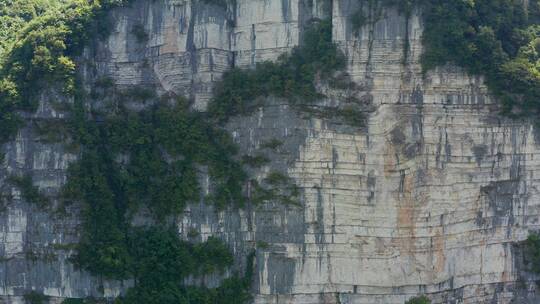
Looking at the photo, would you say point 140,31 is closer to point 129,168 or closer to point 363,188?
point 129,168

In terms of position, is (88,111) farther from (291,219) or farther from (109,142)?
(291,219)

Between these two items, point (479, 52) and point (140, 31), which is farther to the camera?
point (140, 31)

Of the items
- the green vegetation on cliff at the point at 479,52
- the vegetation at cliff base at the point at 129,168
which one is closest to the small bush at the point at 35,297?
the vegetation at cliff base at the point at 129,168

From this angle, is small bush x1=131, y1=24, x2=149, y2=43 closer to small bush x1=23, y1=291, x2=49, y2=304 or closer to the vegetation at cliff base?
the vegetation at cliff base

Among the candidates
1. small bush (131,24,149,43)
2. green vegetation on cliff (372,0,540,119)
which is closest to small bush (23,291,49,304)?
small bush (131,24,149,43)

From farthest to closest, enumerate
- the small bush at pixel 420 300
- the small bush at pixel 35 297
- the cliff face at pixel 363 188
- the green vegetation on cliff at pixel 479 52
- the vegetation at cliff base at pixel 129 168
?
the small bush at pixel 35 297, the vegetation at cliff base at pixel 129 168, the small bush at pixel 420 300, the cliff face at pixel 363 188, the green vegetation on cliff at pixel 479 52

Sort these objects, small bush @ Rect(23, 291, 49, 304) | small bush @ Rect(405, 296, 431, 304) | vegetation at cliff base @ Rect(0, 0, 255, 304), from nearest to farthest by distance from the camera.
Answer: small bush @ Rect(405, 296, 431, 304) < vegetation at cliff base @ Rect(0, 0, 255, 304) < small bush @ Rect(23, 291, 49, 304)

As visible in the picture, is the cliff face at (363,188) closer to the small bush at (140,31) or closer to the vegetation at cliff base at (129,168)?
the vegetation at cliff base at (129,168)

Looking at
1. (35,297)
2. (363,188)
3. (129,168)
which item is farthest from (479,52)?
(35,297)
